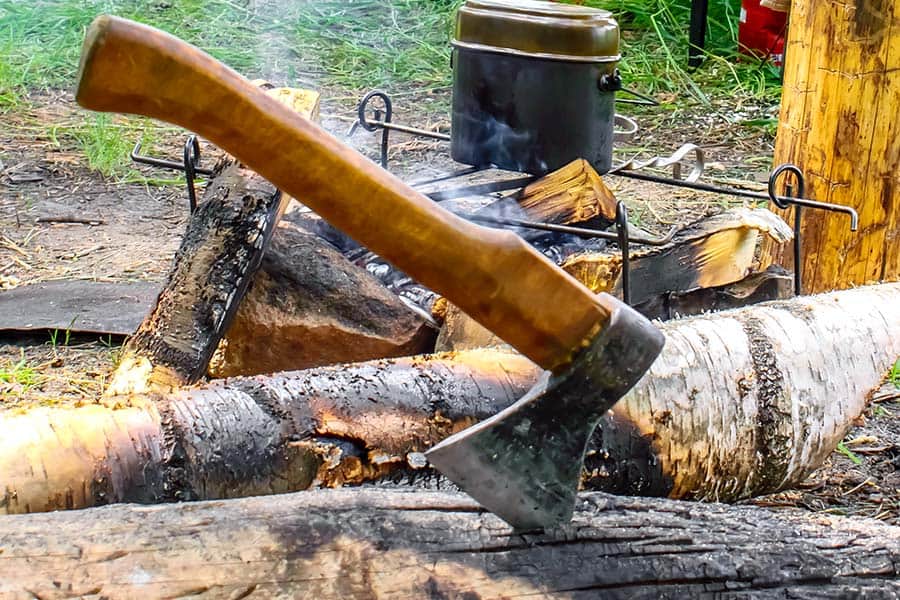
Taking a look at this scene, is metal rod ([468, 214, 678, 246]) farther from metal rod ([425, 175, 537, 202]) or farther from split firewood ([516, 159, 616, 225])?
metal rod ([425, 175, 537, 202])

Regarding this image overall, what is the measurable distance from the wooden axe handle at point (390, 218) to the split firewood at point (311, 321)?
1.29 metres

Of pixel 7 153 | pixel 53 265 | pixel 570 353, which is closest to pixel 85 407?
pixel 570 353

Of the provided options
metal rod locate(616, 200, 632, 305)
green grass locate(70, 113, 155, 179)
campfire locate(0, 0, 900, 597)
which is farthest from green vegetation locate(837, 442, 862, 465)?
Answer: green grass locate(70, 113, 155, 179)

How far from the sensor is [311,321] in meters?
2.59

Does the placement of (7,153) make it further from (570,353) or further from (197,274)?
(570,353)

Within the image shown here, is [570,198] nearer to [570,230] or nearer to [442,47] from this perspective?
[570,230]

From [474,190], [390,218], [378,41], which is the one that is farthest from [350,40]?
[390,218]

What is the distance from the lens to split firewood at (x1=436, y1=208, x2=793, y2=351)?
2682mm

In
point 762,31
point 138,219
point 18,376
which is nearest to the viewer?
point 18,376

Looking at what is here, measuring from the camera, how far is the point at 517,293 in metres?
1.29

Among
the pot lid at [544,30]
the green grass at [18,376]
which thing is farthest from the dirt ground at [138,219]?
the pot lid at [544,30]

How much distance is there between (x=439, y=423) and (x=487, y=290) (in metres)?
0.55

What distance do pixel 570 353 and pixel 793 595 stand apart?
435mm

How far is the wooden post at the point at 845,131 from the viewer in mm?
3090
